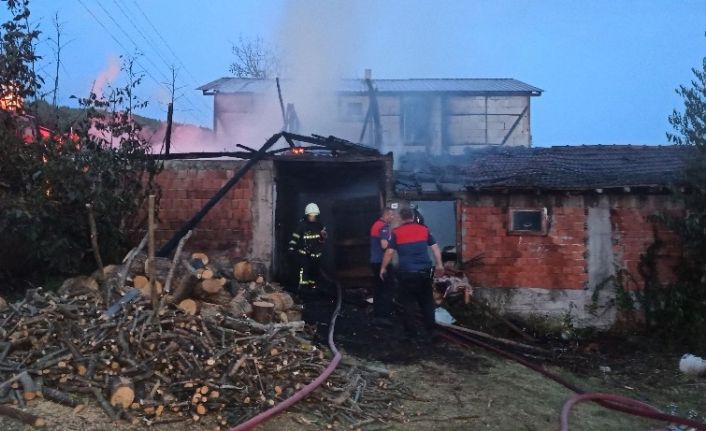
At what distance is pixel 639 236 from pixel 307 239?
5.97 meters

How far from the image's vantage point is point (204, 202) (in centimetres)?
1073

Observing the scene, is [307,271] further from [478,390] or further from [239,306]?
[478,390]

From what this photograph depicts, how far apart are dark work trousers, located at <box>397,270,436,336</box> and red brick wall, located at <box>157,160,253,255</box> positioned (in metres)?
3.50

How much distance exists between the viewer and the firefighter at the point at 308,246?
10836 millimetres

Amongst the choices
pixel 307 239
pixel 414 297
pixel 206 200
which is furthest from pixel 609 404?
pixel 206 200

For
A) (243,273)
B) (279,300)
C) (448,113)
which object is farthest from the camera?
(448,113)

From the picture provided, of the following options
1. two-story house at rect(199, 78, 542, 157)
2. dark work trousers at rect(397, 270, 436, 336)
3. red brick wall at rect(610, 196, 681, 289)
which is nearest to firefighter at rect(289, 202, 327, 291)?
dark work trousers at rect(397, 270, 436, 336)

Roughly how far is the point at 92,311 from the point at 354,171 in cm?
699

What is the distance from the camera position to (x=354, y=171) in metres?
12.5

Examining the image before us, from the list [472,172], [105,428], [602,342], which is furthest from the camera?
[472,172]

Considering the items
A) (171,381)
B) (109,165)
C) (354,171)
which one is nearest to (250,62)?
(354,171)

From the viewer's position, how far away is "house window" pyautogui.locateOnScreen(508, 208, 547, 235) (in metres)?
10.7

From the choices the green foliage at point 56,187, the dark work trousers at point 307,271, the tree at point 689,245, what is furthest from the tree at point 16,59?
the tree at point 689,245

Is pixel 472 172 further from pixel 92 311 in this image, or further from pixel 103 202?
pixel 92 311
